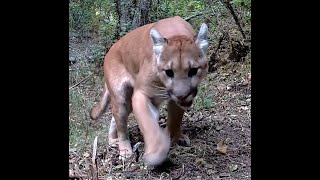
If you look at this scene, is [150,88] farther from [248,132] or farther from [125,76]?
[248,132]

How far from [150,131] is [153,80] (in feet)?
1.40

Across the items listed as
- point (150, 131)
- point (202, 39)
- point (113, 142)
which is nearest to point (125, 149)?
point (113, 142)

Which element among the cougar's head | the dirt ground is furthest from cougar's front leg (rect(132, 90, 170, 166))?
the cougar's head

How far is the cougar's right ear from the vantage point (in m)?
4.25

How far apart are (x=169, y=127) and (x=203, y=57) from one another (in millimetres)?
913

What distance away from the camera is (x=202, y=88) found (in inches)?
249

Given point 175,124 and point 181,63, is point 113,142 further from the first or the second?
point 181,63

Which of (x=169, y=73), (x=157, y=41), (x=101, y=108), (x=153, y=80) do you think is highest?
A: (x=157, y=41)

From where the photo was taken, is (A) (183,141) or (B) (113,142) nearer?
(A) (183,141)

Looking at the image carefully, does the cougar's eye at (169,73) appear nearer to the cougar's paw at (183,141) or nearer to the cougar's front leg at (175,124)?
the cougar's front leg at (175,124)

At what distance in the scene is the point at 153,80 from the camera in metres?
4.36

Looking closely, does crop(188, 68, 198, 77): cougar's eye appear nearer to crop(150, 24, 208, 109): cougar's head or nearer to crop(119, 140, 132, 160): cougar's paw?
crop(150, 24, 208, 109): cougar's head

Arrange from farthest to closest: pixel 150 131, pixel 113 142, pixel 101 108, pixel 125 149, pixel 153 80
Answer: pixel 101 108, pixel 113 142, pixel 125 149, pixel 153 80, pixel 150 131

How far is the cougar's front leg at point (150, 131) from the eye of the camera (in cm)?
406
